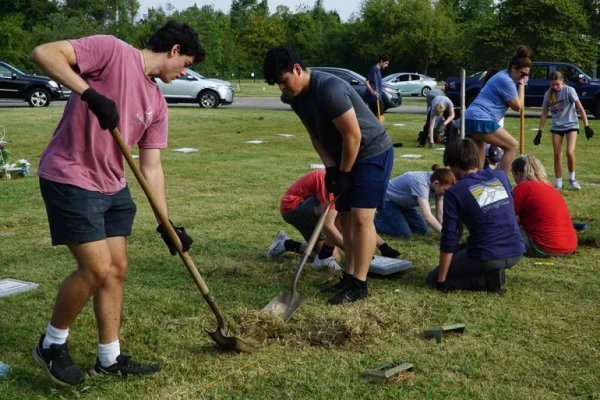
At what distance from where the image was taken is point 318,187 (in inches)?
224

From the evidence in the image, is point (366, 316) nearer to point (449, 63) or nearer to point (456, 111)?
point (456, 111)

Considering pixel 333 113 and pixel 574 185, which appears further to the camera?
pixel 574 185

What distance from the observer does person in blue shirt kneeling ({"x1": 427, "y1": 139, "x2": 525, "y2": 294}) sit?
5023mm

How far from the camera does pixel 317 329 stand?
13.8 feet

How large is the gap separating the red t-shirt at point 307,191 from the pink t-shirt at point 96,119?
2457mm

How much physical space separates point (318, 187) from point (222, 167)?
5.98 m

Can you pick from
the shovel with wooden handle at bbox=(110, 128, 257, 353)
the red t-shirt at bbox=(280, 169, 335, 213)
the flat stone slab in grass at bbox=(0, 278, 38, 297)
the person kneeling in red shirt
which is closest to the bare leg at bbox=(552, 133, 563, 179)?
the person kneeling in red shirt

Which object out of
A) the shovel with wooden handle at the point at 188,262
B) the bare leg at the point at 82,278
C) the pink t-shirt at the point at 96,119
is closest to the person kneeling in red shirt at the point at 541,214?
the shovel with wooden handle at the point at 188,262

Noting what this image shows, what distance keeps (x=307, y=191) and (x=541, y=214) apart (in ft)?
6.29

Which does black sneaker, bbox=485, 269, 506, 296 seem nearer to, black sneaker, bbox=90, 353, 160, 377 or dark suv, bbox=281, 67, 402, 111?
black sneaker, bbox=90, 353, 160, 377

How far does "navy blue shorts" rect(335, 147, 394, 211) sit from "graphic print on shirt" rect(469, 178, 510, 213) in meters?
0.64

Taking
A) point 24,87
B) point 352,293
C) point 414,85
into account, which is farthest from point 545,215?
point 414,85

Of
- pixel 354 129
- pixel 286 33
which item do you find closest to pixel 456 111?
pixel 354 129

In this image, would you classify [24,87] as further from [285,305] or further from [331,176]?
[285,305]
